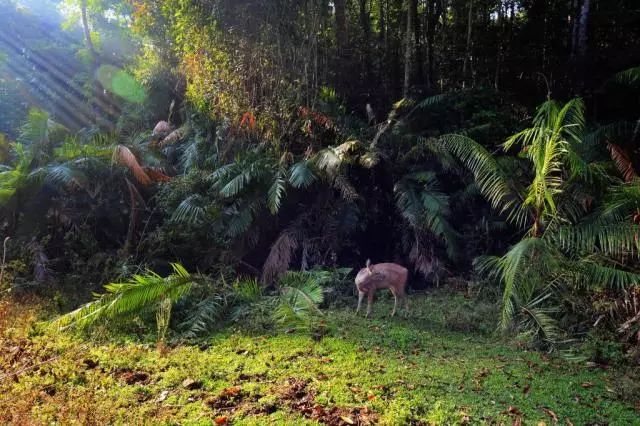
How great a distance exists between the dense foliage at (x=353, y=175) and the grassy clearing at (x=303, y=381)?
429 mm

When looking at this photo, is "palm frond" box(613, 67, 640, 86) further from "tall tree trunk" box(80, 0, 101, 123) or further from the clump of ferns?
"tall tree trunk" box(80, 0, 101, 123)

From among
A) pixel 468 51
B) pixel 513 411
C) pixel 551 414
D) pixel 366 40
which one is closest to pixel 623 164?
pixel 551 414

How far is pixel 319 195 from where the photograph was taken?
7391 mm

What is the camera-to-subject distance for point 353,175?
7531 millimetres

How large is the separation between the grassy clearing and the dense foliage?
1.41ft

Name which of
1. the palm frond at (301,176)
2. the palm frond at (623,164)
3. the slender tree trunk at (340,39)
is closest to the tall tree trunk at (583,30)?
the palm frond at (623,164)

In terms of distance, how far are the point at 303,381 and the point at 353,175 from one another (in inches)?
170

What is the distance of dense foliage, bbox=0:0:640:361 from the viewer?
5.03 meters

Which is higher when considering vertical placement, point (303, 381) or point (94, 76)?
point (94, 76)

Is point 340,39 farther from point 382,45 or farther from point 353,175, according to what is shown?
point 353,175

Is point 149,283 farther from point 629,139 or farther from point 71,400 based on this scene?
point 629,139

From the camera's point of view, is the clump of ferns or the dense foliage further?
the dense foliage

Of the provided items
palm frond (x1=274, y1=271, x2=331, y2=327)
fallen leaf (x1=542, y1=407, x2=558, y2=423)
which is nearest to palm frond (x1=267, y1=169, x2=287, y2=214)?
palm frond (x1=274, y1=271, x2=331, y2=327)

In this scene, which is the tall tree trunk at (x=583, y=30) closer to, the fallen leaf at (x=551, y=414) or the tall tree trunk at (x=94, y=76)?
Result: the fallen leaf at (x=551, y=414)
